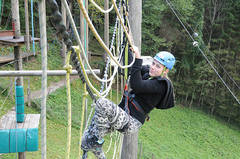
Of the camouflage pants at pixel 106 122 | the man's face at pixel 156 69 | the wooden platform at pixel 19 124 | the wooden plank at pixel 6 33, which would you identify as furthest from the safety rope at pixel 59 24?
the wooden plank at pixel 6 33

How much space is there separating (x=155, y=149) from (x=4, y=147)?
4.84 m

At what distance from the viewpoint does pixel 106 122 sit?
60.3 inches

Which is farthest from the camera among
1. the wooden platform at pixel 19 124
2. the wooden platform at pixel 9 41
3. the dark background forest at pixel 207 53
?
the dark background forest at pixel 207 53

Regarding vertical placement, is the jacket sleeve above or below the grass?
above

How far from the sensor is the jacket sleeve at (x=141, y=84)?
1.58 metres

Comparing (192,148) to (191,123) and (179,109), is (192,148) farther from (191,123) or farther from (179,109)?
(179,109)

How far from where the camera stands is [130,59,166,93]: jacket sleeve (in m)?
1.58

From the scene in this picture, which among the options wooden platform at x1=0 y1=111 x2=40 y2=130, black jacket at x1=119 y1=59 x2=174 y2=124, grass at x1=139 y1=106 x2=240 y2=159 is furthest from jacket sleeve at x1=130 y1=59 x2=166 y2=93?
grass at x1=139 y1=106 x2=240 y2=159

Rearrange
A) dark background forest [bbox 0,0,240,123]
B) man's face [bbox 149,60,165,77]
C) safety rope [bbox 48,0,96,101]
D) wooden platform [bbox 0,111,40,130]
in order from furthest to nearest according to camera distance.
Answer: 1. dark background forest [bbox 0,0,240,123]
2. wooden platform [bbox 0,111,40,130]
3. man's face [bbox 149,60,165,77]
4. safety rope [bbox 48,0,96,101]

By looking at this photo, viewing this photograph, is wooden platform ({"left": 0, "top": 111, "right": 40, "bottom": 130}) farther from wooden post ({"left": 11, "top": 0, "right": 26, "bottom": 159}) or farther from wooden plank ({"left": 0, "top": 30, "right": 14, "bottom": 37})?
wooden plank ({"left": 0, "top": 30, "right": 14, "bottom": 37})

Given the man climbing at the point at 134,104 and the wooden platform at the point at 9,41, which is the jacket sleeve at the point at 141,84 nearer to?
the man climbing at the point at 134,104

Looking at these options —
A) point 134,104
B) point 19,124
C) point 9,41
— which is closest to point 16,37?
point 9,41

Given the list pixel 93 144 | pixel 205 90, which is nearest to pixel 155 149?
pixel 93 144

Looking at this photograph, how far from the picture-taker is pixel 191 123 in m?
10.2
